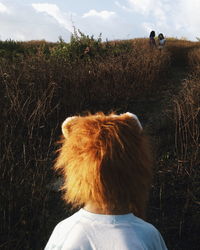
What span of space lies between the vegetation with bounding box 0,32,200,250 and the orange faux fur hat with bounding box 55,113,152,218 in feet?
1.62

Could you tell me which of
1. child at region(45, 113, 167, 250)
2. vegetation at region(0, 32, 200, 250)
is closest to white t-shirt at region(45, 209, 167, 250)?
child at region(45, 113, 167, 250)

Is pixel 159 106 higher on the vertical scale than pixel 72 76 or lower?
lower

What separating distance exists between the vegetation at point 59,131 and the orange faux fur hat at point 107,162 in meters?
0.49

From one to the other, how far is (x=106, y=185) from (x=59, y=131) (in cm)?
301

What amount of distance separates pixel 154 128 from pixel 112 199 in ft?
11.9

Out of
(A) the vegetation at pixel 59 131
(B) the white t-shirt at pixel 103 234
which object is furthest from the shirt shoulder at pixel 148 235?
(A) the vegetation at pixel 59 131

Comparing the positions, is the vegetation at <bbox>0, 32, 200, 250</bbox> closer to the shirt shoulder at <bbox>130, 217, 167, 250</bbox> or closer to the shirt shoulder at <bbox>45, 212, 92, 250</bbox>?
the shirt shoulder at <bbox>45, 212, 92, 250</bbox>

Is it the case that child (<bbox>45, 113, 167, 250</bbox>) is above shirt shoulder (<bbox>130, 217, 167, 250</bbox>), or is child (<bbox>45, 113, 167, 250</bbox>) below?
above

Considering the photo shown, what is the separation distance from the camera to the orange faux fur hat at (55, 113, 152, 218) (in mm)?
1103

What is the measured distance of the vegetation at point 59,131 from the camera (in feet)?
7.81

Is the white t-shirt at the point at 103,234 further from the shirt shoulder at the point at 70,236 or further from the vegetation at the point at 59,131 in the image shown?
the vegetation at the point at 59,131

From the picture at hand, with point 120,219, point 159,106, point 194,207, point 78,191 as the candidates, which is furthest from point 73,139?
point 159,106

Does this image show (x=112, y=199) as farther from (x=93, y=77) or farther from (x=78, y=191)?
(x=93, y=77)

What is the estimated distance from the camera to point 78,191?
115 centimetres
